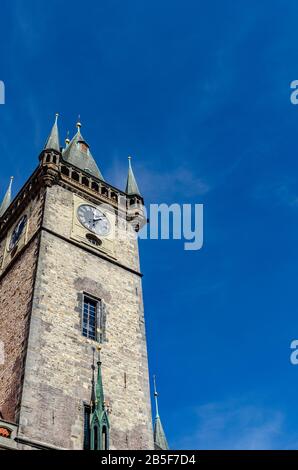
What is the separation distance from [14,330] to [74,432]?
507cm

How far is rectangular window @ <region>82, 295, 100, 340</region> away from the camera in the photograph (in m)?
21.8

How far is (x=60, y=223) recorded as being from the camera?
25.0 meters

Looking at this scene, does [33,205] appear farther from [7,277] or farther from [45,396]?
[45,396]

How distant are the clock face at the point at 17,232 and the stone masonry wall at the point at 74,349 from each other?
2.12 metres

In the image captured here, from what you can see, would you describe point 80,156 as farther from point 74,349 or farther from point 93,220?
point 74,349

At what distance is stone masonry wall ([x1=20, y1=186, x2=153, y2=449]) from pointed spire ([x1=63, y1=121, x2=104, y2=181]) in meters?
5.51

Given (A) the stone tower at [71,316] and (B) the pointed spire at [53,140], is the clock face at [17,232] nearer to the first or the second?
(A) the stone tower at [71,316]

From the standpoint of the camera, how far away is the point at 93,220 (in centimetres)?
2689

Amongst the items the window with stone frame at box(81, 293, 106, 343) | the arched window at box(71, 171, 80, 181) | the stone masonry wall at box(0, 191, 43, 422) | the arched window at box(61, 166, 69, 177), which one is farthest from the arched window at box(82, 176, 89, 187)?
the window with stone frame at box(81, 293, 106, 343)

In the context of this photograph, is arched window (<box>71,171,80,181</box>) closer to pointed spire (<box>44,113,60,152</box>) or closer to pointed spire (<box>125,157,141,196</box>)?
pointed spire (<box>44,113,60,152</box>)

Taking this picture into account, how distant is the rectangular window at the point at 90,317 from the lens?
21.8m

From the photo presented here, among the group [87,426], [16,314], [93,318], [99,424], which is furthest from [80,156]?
[99,424]

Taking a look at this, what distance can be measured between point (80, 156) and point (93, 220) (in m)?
7.33

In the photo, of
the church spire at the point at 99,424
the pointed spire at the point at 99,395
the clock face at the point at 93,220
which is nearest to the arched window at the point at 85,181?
the clock face at the point at 93,220
